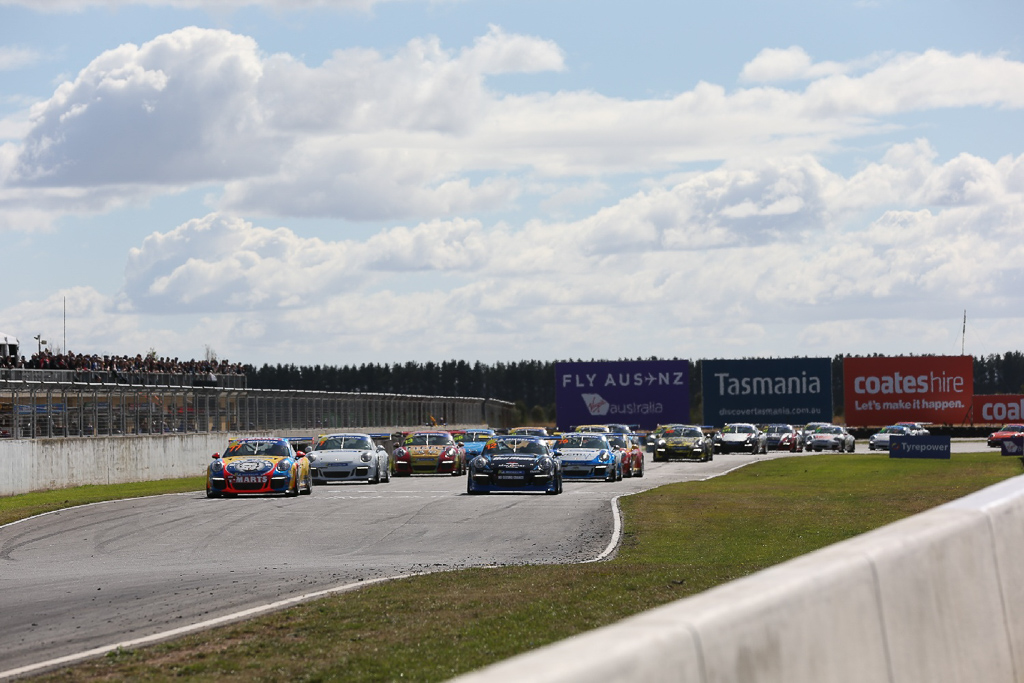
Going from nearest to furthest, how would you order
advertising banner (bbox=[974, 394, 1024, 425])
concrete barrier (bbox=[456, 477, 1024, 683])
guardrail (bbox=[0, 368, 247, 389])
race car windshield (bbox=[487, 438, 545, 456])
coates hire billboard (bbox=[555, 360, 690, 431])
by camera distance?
concrete barrier (bbox=[456, 477, 1024, 683]) < race car windshield (bbox=[487, 438, 545, 456]) < guardrail (bbox=[0, 368, 247, 389]) < coates hire billboard (bbox=[555, 360, 690, 431]) < advertising banner (bbox=[974, 394, 1024, 425])

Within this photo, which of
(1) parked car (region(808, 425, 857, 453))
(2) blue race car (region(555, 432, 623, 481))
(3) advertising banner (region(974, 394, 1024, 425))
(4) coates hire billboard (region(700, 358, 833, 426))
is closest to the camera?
(2) blue race car (region(555, 432, 623, 481))

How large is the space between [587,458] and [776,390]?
4633cm

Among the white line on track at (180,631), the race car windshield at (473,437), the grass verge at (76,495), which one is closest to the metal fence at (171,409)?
the grass verge at (76,495)

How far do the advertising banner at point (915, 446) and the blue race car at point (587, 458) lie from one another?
1221 cm

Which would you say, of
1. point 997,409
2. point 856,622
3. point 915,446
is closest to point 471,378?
point 997,409

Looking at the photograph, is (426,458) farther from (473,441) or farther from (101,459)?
(101,459)

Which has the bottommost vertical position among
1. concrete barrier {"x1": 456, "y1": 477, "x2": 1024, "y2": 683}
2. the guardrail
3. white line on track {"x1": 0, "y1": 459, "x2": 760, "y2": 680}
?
white line on track {"x1": 0, "y1": 459, "x2": 760, "y2": 680}

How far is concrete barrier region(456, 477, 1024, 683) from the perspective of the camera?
331cm

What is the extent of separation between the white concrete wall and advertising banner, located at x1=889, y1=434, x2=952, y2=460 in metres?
21.4

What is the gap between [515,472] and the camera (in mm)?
26969

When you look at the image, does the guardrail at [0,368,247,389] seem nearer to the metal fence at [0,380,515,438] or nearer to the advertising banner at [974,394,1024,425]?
the metal fence at [0,380,515,438]

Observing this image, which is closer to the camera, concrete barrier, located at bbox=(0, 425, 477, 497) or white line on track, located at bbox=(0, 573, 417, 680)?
white line on track, located at bbox=(0, 573, 417, 680)

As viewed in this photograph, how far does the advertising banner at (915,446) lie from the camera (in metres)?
41.4

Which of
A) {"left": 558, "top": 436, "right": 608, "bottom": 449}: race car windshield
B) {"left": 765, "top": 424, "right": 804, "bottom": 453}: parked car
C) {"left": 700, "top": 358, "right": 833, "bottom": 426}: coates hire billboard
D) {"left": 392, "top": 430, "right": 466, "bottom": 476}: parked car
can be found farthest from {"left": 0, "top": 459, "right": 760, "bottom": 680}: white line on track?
{"left": 700, "top": 358, "right": 833, "bottom": 426}: coates hire billboard
